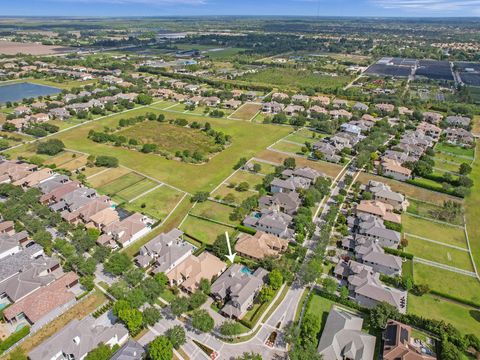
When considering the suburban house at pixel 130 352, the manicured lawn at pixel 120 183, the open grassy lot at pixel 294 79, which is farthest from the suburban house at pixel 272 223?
the open grassy lot at pixel 294 79

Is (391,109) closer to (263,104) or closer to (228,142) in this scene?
(263,104)

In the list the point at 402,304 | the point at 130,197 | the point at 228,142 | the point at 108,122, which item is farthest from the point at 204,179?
the point at 108,122

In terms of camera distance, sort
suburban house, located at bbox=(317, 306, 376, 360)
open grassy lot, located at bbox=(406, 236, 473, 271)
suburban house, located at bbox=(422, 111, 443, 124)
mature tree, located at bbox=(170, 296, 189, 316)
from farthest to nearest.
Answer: suburban house, located at bbox=(422, 111, 443, 124) → open grassy lot, located at bbox=(406, 236, 473, 271) → mature tree, located at bbox=(170, 296, 189, 316) → suburban house, located at bbox=(317, 306, 376, 360)

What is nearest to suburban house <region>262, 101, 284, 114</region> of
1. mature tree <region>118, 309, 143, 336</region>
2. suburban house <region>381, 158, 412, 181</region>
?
suburban house <region>381, 158, 412, 181</region>

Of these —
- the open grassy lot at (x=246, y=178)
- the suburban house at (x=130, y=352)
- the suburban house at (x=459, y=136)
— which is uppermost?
the suburban house at (x=130, y=352)

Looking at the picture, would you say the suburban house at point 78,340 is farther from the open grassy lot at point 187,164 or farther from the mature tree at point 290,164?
the mature tree at point 290,164

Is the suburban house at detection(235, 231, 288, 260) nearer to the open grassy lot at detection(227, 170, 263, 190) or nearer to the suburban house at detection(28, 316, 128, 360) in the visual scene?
the open grassy lot at detection(227, 170, 263, 190)
